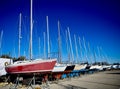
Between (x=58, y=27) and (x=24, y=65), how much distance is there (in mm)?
22749

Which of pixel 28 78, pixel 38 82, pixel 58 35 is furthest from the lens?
pixel 58 35

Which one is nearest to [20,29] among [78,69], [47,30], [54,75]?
[47,30]

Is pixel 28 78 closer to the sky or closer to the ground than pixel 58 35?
closer to the ground

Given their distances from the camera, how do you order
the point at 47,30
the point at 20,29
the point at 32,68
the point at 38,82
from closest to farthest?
the point at 32,68
the point at 38,82
the point at 20,29
the point at 47,30

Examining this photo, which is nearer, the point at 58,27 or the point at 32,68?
the point at 32,68

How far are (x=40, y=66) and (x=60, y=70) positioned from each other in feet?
33.2

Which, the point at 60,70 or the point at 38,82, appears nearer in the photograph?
the point at 38,82

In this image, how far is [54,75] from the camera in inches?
1009

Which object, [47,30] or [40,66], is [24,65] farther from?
[47,30]

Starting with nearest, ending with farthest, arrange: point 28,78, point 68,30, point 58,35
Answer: point 28,78
point 58,35
point 68,30

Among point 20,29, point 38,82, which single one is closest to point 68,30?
point 20,29

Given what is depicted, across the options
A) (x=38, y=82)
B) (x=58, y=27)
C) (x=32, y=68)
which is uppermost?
(x=58, y=27)

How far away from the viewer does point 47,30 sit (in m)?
31.1

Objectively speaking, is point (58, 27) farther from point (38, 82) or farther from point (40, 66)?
point (40, 66)
